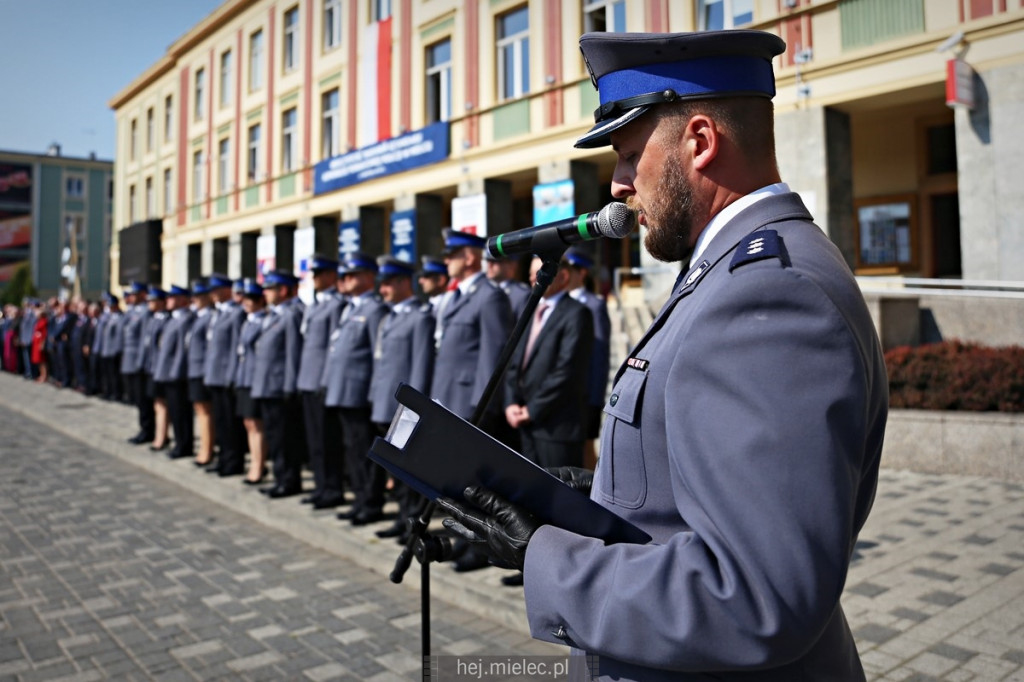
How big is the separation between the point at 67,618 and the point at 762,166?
440 cm

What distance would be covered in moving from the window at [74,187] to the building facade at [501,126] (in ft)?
134

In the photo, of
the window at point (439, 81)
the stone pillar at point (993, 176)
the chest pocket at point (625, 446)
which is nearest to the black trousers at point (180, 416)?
the chest pocket at point (625, 446)

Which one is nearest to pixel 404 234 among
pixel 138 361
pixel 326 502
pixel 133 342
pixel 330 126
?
pixel 330 126

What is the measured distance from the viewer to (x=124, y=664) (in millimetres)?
3539

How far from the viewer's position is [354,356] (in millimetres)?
6398

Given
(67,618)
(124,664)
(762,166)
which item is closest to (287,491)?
(67,618)

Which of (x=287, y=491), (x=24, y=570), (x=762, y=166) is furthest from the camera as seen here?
(x=287, y=491)

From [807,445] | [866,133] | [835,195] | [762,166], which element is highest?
[866,133]

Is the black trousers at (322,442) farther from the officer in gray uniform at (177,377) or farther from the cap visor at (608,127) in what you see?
the cap visor at (608,127)

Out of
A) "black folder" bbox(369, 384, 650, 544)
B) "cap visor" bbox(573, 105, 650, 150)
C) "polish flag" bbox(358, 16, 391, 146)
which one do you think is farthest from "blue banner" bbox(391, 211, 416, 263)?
"black folder" bbox(369, 384, 650, 544)

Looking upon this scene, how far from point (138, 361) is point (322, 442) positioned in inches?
207

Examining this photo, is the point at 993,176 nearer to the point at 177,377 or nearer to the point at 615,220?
the point at 615,220

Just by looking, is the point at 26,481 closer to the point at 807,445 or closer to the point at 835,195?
the point at 807,445

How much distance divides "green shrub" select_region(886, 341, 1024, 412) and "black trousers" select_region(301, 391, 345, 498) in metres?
5.45
